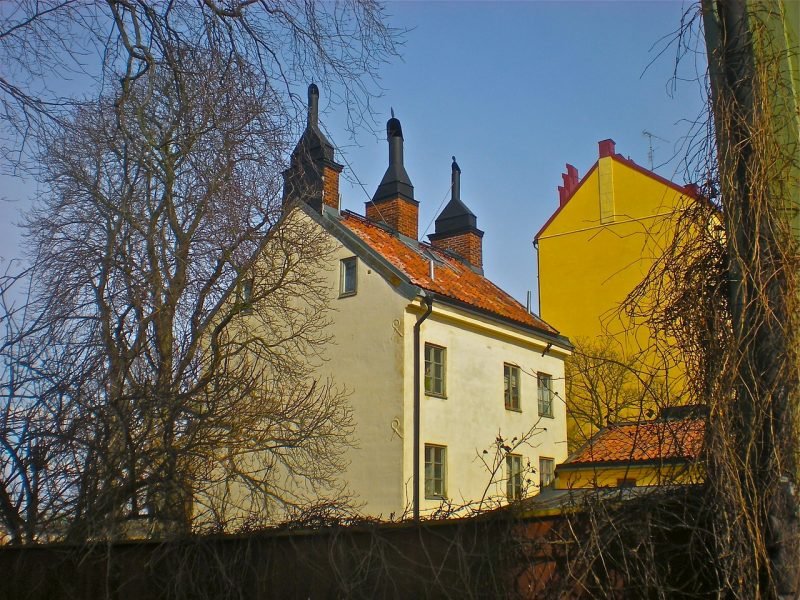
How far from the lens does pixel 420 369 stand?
62.7ft

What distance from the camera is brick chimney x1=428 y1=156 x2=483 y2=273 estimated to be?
90.1 ft

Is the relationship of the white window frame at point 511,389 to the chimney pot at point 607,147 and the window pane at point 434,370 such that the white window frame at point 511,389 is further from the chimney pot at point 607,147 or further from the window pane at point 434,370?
the chimney pot at point 607,147

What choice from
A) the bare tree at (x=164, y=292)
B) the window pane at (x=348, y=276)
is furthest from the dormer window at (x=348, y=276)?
the bare tree at (x=164, y=292)

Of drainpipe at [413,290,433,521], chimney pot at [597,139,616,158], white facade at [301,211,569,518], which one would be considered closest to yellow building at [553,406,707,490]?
white facade at [301,211,569,518]

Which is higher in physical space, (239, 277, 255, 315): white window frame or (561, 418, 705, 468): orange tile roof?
(239, 277, 255, 315): white window frame

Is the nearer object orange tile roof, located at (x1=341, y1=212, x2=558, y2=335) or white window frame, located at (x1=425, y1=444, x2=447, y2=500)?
white window frame, located at (x1=425, y1=444, x2=447, y2=500)

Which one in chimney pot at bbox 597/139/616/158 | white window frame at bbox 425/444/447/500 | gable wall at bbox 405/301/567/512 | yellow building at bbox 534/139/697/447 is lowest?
white window frame at bbox 425/444/447/500

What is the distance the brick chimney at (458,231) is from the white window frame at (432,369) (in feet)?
24.2

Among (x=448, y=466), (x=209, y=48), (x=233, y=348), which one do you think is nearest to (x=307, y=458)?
(x=233, y=348)

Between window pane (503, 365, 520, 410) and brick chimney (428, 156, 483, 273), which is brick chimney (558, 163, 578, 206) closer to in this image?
brick chimney (428, 156, 483, 273)

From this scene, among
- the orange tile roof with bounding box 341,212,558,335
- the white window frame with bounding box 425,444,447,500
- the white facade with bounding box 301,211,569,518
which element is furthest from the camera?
the orange tile roof with bounding box 341,212,558,335

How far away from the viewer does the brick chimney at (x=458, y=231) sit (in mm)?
27453

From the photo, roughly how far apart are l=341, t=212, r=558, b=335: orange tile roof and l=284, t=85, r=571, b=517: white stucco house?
7 centimetres

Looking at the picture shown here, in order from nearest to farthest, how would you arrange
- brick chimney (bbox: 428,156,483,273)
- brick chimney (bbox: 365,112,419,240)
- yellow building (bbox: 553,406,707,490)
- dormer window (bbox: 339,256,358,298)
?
yellow building (bbox: 553,406,707,490)
dormer window (bbox: 339,256,358,298)
brick chimney (bbox: 365,112,419,240)
brick chimney (bbox: 428,156,483,273)
